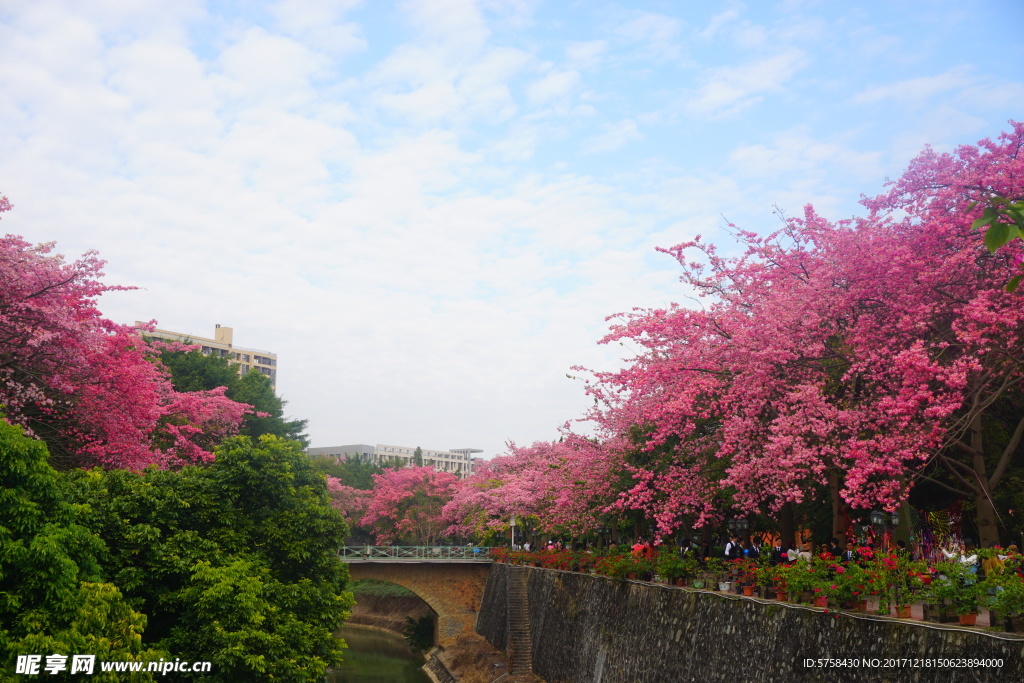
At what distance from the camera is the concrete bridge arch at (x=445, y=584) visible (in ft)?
142

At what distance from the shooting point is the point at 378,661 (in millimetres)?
42719

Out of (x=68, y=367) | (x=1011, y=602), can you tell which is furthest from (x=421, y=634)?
(x=1011, y=602)

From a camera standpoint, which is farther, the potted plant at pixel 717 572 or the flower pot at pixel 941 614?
the potted plant at pixel 717 572

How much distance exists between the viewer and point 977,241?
1504 cm

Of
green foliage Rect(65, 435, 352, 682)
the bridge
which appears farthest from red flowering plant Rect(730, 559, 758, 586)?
A: the bridge

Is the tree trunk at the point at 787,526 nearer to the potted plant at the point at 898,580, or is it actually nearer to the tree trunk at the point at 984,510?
the tree trunk at the point at 984,510

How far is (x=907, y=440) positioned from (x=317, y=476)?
12521 mm

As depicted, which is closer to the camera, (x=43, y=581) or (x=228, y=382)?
(x=43, y=581)

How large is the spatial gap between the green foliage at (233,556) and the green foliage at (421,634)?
1197 inches

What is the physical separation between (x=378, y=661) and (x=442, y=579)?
5.28m

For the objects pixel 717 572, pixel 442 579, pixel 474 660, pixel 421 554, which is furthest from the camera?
pixel 421 554

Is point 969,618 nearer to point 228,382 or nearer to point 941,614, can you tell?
point 941,614

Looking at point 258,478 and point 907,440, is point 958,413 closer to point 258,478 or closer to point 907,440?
point 907,440

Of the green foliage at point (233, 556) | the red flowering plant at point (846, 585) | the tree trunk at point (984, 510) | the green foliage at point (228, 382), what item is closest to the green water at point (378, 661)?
the green foliage at point (228, 382)
